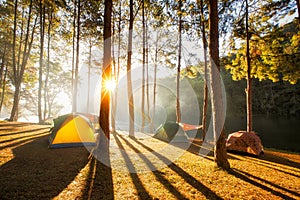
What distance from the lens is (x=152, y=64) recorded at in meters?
20.9

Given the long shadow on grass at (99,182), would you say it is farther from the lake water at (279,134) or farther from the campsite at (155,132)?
the lake water at (279,134)

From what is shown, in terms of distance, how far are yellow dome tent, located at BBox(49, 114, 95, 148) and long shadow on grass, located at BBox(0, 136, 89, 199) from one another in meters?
0.60

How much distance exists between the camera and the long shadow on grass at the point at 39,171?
13.2 ft

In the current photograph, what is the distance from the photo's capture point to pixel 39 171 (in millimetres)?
5258

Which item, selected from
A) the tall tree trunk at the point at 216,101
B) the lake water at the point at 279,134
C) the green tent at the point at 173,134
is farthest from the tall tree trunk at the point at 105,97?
the lake water at the point at 279,134

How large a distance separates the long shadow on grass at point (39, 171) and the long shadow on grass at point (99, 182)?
49 centimetres

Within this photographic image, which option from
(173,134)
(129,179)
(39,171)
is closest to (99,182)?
(129,179)

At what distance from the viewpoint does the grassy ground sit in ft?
13.8

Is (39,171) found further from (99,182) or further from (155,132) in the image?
(155,132)

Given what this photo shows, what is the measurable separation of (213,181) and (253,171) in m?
2.16

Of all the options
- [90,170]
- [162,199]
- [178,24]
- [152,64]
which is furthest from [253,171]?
[152,64]

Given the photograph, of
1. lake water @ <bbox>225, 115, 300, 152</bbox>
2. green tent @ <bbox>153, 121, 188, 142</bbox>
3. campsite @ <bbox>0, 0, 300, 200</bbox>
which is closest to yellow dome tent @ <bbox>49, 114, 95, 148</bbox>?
campsite @ <bbox>0, 0, 300, 200</bbox>

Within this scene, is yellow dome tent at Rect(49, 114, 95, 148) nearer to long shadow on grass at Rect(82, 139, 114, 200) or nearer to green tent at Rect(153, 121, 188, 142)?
long shadow on grass at Rect(82, 139, 114, 200)

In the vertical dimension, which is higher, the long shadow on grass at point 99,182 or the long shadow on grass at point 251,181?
the long shadow on grass at point 99,182
